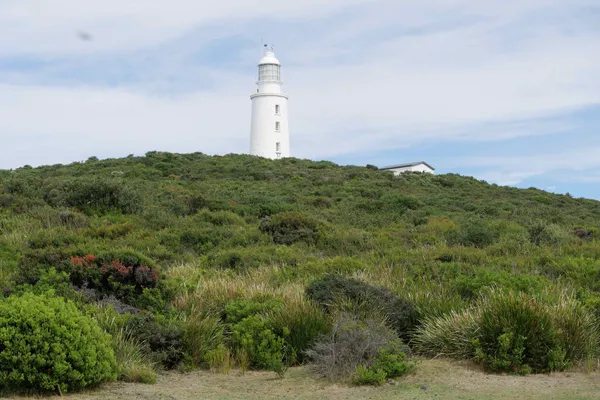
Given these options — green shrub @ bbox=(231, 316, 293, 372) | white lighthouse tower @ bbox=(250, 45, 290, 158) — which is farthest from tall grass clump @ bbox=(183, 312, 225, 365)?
white lighthouse tower @ bbox=(250, 45, 290, 158)

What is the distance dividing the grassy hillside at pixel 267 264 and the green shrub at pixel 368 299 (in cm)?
3

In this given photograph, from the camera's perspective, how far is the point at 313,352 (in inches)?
311

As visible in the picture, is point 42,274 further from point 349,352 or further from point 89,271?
point 349,352

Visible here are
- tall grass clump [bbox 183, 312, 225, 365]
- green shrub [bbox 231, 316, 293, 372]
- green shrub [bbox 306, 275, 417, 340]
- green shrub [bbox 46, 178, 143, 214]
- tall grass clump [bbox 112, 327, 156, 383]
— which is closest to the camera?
tall grass clump [bbox 112, 327, 156, 383]

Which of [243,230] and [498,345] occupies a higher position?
[243,230]

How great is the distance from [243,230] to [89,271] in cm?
1005

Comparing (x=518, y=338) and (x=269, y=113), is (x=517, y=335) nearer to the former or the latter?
(x=518, y=338)

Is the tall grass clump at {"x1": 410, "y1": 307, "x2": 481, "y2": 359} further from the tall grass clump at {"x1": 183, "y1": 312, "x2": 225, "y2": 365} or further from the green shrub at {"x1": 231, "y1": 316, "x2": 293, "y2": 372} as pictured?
the tall grass clump at {"x1": 183, "y1": 312, "x2": 225, "y2": 365}

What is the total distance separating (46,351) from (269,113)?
5284 cm

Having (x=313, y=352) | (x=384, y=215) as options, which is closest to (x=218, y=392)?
(x=313, y=352)

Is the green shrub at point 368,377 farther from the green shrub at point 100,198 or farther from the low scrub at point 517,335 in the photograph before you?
the green shrub at point 100,198

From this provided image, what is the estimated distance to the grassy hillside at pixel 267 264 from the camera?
866 cm

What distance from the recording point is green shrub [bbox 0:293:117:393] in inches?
268

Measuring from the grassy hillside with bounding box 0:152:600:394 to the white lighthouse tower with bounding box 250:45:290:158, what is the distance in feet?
77.7
